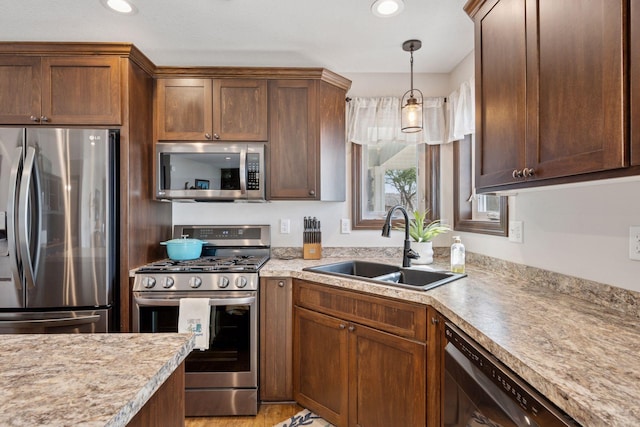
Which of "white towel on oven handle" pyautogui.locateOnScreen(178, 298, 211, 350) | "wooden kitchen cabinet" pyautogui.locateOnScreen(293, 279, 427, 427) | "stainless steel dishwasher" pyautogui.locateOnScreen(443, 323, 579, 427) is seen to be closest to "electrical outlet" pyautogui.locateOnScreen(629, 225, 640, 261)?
"stainless steel dishwasher" pyautogui.locateOnScreen(443, 323, 579, 427)

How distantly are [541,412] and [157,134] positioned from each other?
251cm

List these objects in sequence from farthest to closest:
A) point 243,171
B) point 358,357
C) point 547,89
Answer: point 243,171, point 358,357, point 547,89

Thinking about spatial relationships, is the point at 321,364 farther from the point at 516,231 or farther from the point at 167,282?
the point at 516,231

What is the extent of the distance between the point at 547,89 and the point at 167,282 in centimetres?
211

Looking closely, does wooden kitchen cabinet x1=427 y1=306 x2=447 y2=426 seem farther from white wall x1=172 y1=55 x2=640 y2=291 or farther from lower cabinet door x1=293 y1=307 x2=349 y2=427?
white wall x1=172 y1=55 x2=640 y2=291

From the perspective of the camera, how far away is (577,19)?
37.4 inches

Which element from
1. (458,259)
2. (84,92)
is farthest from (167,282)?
(458,259)

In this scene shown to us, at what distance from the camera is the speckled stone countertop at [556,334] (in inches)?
24.9

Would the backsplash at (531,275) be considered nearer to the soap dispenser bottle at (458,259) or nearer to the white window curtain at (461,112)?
→ the soap dispenser bottle at (458,259)

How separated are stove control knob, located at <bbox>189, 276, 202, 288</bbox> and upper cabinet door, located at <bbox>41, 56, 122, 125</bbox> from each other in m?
1.14

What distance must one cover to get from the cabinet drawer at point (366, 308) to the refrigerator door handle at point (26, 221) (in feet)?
5.14

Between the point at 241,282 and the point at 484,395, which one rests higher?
the point at 241,282

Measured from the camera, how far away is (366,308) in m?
1.62

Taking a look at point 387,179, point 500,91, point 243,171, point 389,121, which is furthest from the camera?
point 387,179
